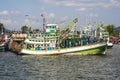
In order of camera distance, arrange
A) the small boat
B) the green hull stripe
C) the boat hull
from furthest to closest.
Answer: the green hull stripe, the small boat, the boat hull

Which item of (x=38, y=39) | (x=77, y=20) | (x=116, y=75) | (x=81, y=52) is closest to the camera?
(x=116, y=75)

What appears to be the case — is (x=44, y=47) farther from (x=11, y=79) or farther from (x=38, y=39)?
(x=11, y=79)

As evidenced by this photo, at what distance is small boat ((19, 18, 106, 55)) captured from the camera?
285 ft

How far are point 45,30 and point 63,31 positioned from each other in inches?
200

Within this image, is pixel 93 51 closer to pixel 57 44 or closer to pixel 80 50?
pixel 80 50

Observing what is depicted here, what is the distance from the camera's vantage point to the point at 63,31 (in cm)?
9562

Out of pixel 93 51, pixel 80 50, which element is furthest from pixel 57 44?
pixel 93 51

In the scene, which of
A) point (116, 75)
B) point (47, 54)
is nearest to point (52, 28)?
point (47, 54)

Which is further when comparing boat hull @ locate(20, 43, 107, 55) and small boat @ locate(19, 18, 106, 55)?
small boat @ locate(19, 18, 106, 55)

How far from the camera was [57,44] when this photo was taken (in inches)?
3561

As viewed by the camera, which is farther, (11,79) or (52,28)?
(52,28)

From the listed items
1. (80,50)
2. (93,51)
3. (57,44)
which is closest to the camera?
(80,50)

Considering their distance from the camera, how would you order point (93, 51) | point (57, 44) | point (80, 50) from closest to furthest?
point (80, 50) → point (93, 51) → point (57, 44)

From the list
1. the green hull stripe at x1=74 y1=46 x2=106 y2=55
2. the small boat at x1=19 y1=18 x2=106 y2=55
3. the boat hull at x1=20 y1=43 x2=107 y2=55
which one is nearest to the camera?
the boat hull at x1=20 y1=43 x2=107 y2=55
